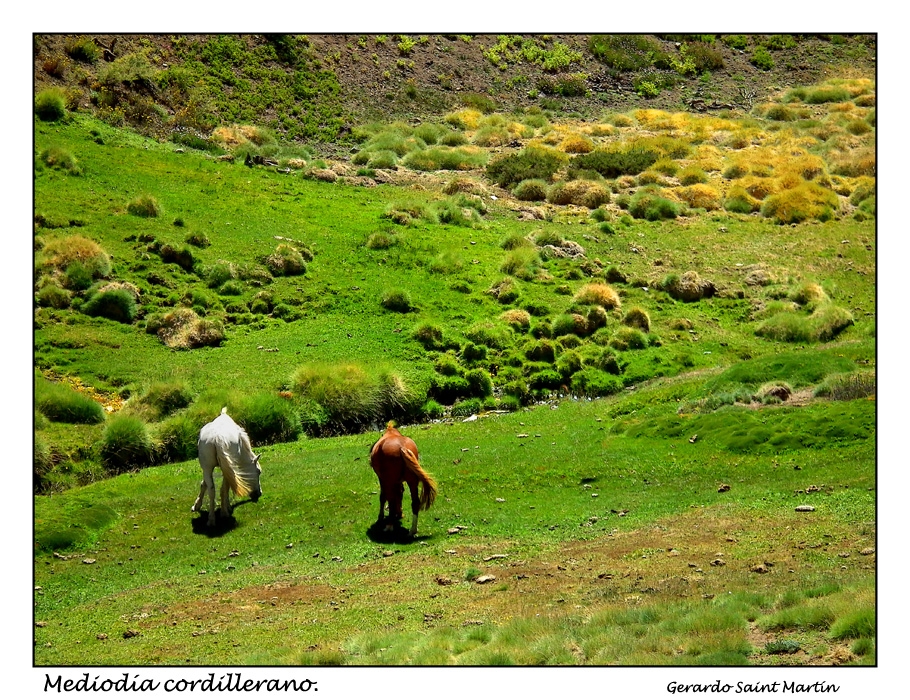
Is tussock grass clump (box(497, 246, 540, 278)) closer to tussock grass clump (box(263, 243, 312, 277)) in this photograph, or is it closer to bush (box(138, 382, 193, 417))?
tussock grass clump (box(263, 243, 312, 277))

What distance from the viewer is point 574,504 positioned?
22297mm

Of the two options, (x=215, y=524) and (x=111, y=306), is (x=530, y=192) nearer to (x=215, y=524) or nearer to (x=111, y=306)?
(x=111, y=306)

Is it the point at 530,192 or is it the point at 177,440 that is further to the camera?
the point at 530,192

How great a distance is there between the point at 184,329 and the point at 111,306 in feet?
9.36

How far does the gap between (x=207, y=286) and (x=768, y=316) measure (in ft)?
73.6

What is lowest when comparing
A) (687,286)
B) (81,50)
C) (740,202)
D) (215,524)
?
(215,524)

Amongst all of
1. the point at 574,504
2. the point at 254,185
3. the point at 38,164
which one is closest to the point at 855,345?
the point at 574,504

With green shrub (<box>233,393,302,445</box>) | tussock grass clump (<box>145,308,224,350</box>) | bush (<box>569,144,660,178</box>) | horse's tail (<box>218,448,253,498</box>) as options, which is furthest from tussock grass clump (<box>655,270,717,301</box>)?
horse's tail (<box>218,448,253,498</box>)

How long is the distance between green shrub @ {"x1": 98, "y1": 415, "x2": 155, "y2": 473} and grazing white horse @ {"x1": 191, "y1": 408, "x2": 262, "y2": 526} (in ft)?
21.5

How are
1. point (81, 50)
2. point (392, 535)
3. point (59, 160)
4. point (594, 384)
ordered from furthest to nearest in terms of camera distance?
point (81, 50) → point (59, 160) → point (594, 384) → point (392, 535)

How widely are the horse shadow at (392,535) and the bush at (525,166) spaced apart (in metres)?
40.6

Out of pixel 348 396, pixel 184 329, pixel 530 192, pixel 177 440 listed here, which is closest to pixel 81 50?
pixel 530 192

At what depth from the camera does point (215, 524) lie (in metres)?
21.7

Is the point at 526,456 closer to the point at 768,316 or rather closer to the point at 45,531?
the point at 45,531
